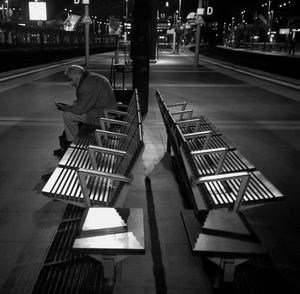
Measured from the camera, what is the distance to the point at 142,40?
799 cm

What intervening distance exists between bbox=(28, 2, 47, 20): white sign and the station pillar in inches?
816

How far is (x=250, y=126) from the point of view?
790 centimetres

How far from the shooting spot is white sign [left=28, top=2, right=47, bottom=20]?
26.5 m

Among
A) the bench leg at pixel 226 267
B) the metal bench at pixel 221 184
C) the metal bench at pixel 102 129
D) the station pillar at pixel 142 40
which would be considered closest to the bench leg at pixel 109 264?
the bench leg at pixel 226 267

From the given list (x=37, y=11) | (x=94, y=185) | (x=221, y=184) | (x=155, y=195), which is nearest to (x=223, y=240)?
(x=221, y=184)

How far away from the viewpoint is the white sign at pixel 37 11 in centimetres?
2652

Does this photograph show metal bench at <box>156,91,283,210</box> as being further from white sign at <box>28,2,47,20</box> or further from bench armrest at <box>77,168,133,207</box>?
white sign at <box>28,2,47,20</box>

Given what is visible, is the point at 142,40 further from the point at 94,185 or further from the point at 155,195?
the point at 94,185

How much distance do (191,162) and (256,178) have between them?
0.64m

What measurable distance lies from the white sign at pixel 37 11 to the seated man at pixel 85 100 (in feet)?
76.8

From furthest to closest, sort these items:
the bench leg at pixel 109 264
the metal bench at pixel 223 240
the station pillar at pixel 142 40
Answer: the station pillar at pixel 142 40 → the bench leg at pixel 109 264 → the metal bench at pixel 223 240

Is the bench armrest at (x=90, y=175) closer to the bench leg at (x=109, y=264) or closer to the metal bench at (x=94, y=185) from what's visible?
the metal bench at (x=94, y=185)

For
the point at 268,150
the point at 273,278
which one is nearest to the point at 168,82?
the point at 268,150

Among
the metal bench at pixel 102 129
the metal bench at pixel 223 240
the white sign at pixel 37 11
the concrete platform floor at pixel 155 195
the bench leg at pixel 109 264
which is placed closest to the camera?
the metal bench at pixel 223 240
